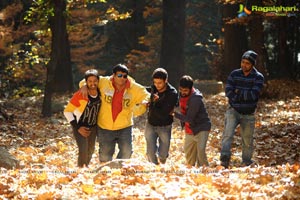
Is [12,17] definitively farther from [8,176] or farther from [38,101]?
[8,176]

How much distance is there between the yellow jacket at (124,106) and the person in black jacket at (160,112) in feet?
0.56

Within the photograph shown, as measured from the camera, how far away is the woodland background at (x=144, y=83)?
6.11 m

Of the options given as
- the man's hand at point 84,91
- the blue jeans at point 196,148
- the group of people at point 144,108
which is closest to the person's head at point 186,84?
the group of people at point 144,108

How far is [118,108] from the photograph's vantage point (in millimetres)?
8367

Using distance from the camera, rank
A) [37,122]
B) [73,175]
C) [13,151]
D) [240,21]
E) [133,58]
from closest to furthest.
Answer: [73,175] < [13,151] < [37,122] < [240,21] < [133,58]

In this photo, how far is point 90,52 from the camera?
32.8 metres

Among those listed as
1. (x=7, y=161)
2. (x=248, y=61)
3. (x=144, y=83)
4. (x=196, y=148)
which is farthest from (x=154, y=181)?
(x=144, y=83)

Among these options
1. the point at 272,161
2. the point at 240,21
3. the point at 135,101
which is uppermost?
the point at 240,21

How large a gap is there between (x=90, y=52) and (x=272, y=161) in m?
23.4

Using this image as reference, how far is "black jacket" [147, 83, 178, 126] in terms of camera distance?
8.37 meters

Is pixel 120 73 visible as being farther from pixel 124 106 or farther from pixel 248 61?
pixel 248 61

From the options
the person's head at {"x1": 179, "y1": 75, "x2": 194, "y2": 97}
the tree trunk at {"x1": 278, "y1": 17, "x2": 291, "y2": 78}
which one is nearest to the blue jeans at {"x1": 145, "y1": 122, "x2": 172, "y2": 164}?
the person's head at {"x1": 179, "y1": 75, "x2": 194, "y2": 97}

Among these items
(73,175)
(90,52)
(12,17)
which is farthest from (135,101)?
(90,52)

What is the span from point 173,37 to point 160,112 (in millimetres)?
12065
